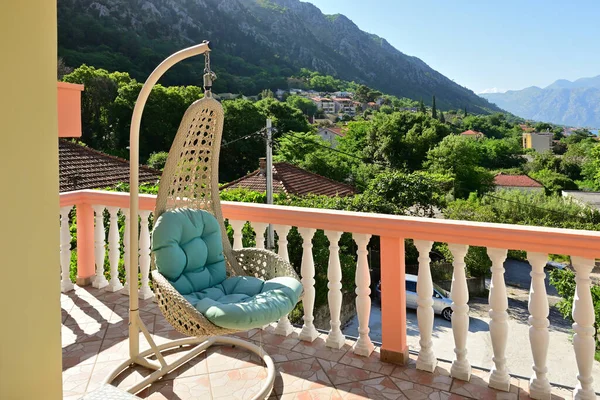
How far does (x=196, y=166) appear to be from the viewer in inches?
87.7

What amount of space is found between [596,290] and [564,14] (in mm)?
56927

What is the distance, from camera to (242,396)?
6.03ft

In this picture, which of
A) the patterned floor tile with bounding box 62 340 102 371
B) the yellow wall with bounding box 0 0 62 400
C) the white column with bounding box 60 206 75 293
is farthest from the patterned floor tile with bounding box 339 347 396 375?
the white column with bounding box 60 206 75 293

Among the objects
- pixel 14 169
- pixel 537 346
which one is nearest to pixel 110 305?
pixel 14 169

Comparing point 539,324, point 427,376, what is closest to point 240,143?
point 427,376

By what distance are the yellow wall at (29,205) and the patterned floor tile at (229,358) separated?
114cm

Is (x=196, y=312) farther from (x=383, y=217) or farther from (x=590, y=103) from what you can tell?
(x=590, y=103)

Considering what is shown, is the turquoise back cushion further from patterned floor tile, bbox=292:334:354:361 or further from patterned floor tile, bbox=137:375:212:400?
patterned floor tile, bbox=292:334:354:361

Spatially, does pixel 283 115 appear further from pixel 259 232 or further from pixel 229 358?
pixel 229 358

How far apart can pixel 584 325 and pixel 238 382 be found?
1427 millimetres

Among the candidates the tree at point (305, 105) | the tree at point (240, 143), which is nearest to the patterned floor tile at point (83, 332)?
the tree at point (240, 143)

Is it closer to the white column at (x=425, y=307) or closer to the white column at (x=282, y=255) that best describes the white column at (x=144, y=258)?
the white column at (x=282, y=255)

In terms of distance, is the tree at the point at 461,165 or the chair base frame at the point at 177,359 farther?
the tree at the point at 461,165

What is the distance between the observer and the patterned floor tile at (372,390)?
1.81m
